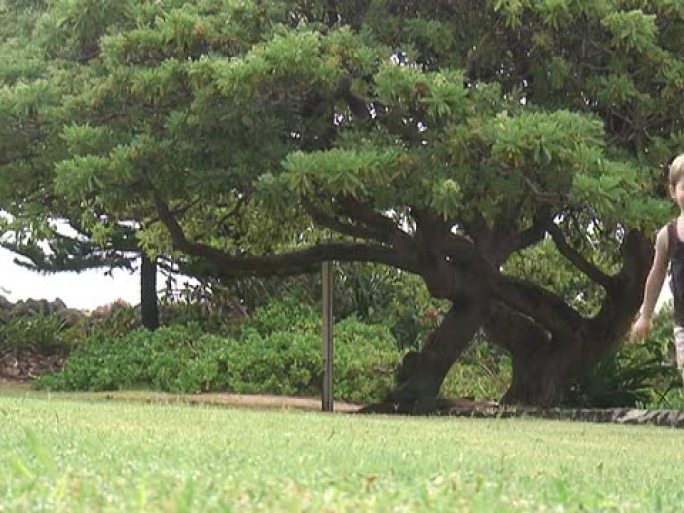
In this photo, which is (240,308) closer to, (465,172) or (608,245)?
(608,245)

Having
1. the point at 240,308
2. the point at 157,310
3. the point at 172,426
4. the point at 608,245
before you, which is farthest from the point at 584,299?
the point at 172,426

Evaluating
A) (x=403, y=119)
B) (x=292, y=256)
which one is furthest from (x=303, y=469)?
(x=292, y=256)

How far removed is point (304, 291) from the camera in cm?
1620

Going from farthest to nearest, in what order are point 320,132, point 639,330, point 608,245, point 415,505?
point 608,245 → point 320,132 → point 639,330 → point 415,505

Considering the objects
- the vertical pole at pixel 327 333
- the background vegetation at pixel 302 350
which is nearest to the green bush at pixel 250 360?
the background vegetation at pixel 302 350

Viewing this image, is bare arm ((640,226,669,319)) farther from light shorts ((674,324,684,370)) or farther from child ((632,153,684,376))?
light shorts ((674,324,684,370))

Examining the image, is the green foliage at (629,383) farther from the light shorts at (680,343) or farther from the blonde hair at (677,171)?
the blonde hair at (677,171)

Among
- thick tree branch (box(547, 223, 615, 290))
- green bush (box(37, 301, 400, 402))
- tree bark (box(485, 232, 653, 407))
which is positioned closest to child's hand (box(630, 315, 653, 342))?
thick tree branch (box(547, 223, 615, 290))

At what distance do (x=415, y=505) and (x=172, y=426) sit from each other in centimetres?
317

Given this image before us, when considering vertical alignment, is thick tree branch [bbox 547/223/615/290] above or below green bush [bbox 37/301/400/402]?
above

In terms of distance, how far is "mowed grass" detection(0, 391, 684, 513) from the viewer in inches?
89.3

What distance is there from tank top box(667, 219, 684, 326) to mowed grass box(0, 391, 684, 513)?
68 cm

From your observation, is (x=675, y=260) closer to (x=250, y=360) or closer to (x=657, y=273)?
(x=657, y=273)

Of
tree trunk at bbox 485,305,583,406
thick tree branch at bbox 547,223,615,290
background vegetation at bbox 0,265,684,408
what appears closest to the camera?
thick tree branch at bbox 547,223,615,290
